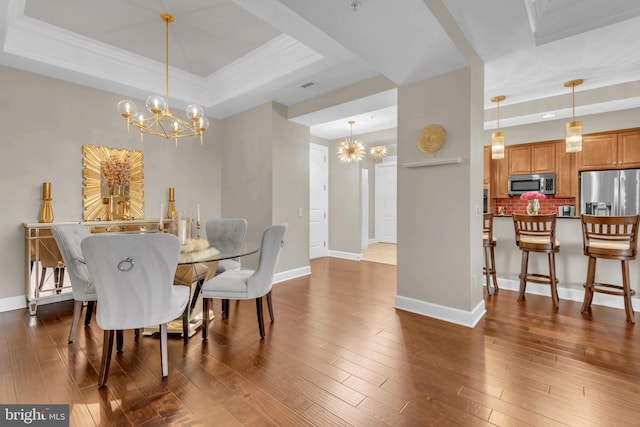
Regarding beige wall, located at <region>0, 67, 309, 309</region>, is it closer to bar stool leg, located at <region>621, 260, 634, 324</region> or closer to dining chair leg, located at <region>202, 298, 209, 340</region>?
dining chair leg, located at <region>202, 298, 209, 340</region>

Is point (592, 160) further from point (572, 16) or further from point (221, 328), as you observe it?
point (221, 328)

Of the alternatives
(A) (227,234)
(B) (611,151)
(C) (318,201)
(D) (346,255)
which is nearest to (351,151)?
(C) (318,201)

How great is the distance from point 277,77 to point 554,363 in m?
3.84

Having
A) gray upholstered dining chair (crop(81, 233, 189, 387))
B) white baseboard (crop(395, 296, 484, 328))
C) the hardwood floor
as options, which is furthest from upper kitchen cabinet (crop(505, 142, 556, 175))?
gray upholstered dining chair (crop(81, 233, 189, 387))

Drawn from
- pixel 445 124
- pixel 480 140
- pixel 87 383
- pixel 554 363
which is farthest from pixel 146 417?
pixel 480 140

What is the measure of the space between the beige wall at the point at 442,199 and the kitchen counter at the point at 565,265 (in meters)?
1.20

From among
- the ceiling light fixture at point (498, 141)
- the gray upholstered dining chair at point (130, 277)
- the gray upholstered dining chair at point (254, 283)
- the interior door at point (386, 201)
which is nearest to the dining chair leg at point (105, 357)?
the gray upholstered dining chair at point (130, 277)

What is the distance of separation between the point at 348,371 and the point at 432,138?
89.5 inches

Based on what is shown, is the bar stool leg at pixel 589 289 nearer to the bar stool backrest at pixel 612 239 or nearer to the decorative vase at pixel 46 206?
the bar stool backrest at pixel 612 239

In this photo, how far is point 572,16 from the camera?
2541 mm

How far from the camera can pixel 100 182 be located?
390 centimetres

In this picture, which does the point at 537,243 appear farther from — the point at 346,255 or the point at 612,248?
the point at 346,255

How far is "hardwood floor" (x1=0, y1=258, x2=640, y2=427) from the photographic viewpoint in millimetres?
1643

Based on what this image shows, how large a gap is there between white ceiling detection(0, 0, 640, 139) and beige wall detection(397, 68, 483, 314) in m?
0.26
